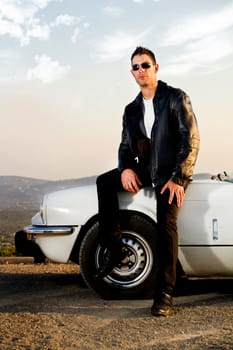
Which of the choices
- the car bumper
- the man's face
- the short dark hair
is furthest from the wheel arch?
the short dark hair

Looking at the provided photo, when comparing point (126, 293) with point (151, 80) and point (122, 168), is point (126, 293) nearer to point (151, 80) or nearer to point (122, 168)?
point (122, 168)

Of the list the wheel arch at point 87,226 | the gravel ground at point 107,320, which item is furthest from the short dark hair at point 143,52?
the gravel ground at point 107,320

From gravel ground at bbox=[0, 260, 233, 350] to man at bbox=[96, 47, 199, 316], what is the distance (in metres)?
0.31

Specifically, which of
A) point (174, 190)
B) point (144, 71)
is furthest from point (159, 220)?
point (144, 71)

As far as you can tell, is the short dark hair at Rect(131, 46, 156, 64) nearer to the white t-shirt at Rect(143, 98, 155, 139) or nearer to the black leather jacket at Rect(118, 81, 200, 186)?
the black leather jacket at Rect(118, 81, 200, 186)

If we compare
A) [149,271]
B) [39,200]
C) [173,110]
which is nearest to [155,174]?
[173,110]

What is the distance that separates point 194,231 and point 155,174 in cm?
72

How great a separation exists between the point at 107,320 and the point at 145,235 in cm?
103

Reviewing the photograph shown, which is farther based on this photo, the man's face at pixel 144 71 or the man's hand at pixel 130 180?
the man's hand at pixel 130 180

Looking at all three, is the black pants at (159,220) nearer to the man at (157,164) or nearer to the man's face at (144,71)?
the man at (157,164)

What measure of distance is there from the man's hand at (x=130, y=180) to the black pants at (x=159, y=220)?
6 cm

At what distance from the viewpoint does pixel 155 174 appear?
18.4 feet

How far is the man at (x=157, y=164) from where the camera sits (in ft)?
17.9

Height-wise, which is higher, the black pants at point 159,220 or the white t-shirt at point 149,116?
the white t-shirt at point 149,116
